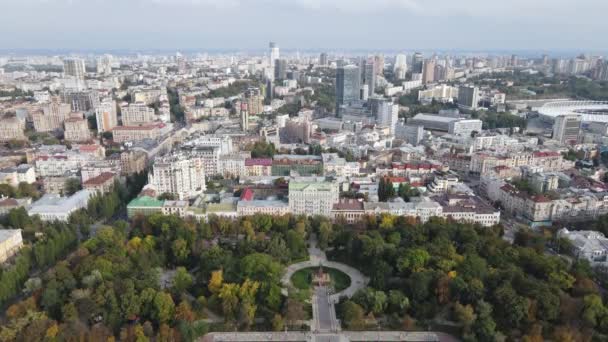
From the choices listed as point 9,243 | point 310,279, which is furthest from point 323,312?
point 9,243

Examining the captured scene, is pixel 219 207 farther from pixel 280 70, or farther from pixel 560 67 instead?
pixel 560 67

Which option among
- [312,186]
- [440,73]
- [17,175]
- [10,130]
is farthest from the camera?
[440,73]

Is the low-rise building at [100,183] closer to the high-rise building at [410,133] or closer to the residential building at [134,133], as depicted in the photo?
the residential building at [134,133]

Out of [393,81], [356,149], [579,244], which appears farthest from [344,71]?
[579,244]

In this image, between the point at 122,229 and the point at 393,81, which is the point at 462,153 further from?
the point at 393,81

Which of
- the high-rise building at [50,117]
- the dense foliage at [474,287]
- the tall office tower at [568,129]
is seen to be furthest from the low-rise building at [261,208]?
the high-rise building at [50,117]

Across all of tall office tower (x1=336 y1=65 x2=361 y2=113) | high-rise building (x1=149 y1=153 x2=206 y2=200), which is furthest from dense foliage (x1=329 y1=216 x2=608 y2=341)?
tall office tower (x1=336 y1=65 x2=361 y2=113)
